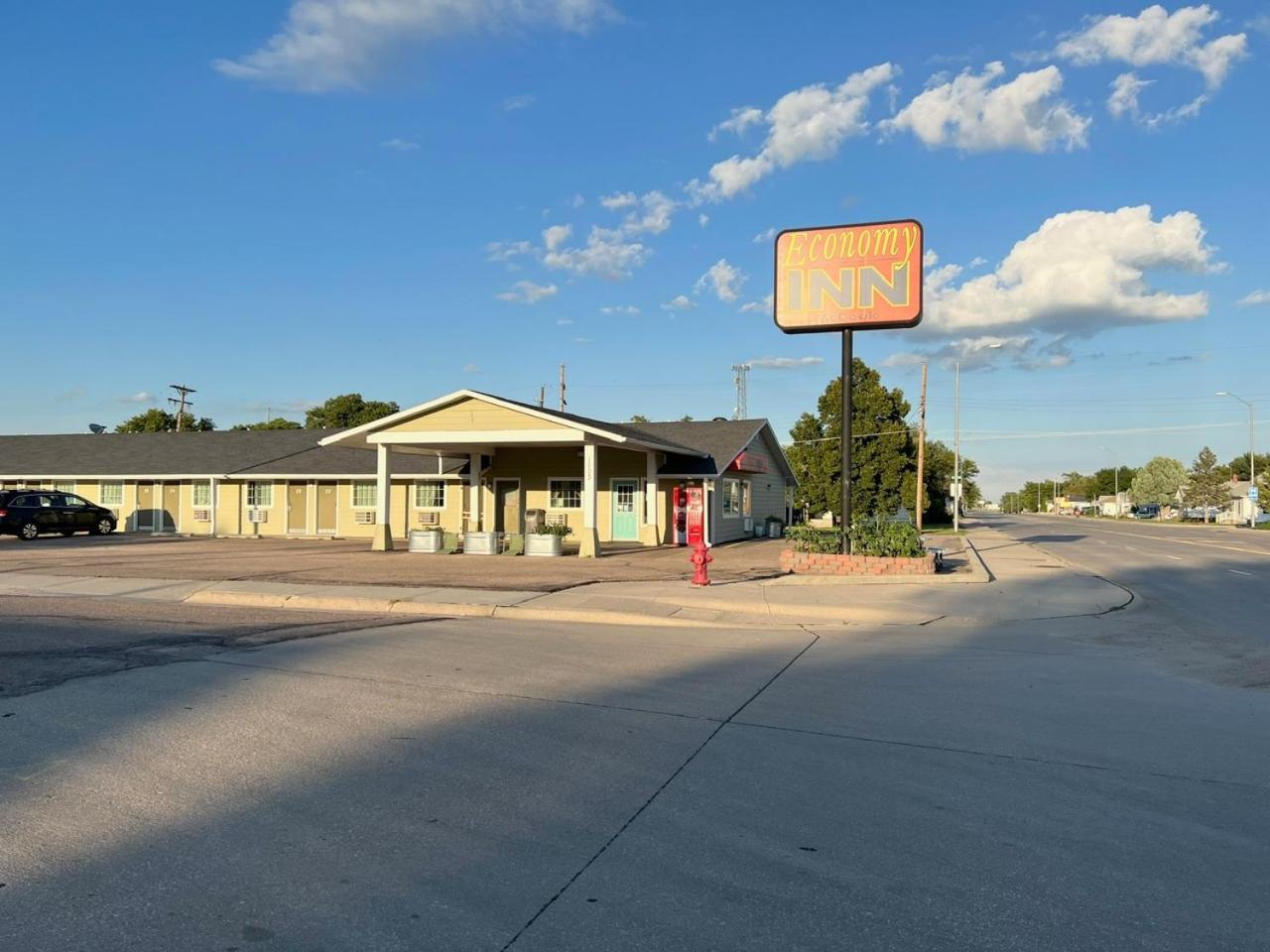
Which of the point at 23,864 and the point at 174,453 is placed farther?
the point at 174,453

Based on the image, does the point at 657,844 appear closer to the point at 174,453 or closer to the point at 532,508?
the point at 532,508

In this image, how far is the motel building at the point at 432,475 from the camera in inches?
1066

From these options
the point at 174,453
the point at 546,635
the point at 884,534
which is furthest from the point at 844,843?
the point at 174,453

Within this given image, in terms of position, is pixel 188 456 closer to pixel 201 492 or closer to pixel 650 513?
pixel 201 492

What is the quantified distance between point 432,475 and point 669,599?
65.5 ft

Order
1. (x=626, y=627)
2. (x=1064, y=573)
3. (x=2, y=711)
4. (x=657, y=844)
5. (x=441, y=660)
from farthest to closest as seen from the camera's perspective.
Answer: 1. (x=1064, y=573)
2. (x=626, y=627)
3. (x=441, y=660)
4. (x=2, y=711)
5. (x=657, y=844)

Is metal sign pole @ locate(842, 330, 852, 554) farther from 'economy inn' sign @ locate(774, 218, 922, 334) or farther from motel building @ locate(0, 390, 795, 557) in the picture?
motel building @ locate(0, 390, 795, 557)

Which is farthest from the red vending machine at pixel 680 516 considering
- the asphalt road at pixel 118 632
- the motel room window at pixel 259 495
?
the asphalt road at pixel 118 632

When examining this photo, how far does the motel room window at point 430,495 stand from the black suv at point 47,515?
11820 millimetres

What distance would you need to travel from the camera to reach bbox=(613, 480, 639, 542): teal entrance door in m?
31.2

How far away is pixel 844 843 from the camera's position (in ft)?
15.3

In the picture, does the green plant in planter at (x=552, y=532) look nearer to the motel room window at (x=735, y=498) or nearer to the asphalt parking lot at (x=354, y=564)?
the asphalt parking lot at (x=354, y=564)

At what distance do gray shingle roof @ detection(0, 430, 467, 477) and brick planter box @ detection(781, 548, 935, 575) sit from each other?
693 inches

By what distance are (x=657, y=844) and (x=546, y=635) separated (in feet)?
23.8
